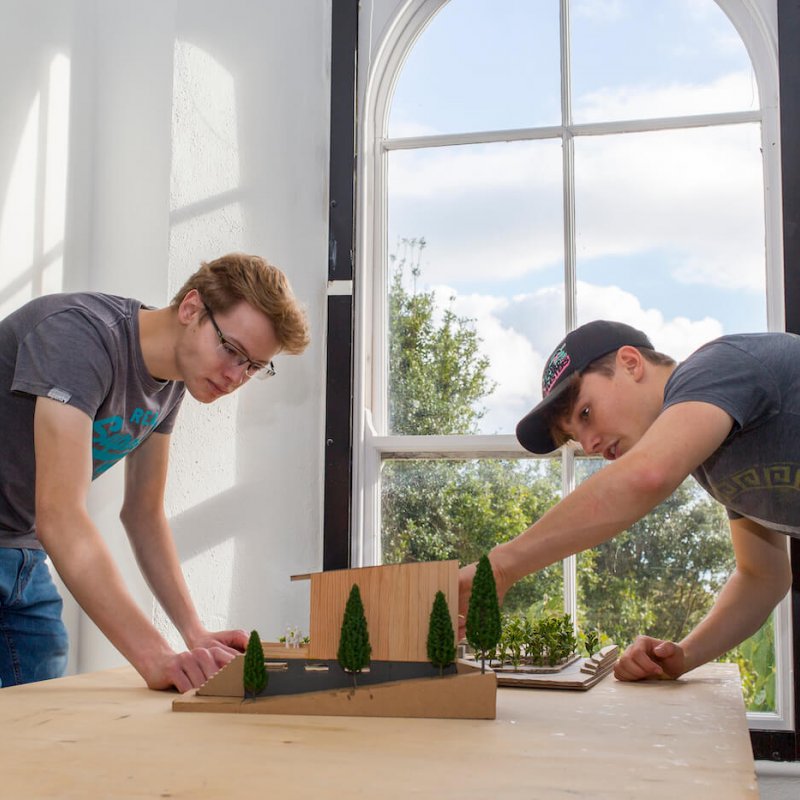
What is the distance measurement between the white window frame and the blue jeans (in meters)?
1.09

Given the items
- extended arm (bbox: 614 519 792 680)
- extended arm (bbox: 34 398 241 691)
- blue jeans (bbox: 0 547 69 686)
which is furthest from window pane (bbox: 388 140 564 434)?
extended arm (bbox: 34 398 241 691)

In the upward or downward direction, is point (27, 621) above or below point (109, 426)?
below

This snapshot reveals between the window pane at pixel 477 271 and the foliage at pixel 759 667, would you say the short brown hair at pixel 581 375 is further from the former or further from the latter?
the foliage at pixel 759 667

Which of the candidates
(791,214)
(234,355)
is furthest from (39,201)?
(791,214)

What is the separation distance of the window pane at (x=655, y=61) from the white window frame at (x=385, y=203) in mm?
37

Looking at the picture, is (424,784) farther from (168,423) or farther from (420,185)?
(420,185)

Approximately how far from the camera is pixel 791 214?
2578 mm

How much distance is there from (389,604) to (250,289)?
0.72 m

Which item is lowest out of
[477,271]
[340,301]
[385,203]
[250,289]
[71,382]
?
[71,382]

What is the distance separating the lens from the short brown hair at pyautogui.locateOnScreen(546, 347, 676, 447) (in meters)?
1.70

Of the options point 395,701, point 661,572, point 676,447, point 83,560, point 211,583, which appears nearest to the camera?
point 395,701

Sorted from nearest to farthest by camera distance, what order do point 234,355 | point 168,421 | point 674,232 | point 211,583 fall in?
1. point 234,355
2. point 168,421
3. point 211,583
4. point 674,232

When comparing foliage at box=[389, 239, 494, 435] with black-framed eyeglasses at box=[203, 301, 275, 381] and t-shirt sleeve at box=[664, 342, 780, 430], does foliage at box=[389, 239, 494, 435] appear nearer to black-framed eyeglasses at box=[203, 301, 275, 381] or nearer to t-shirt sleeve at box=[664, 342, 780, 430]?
black-framed eyeglasses at box=[203, 301, 275, 381]

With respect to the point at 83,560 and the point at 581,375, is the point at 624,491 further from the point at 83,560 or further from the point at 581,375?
the point at 83,560
